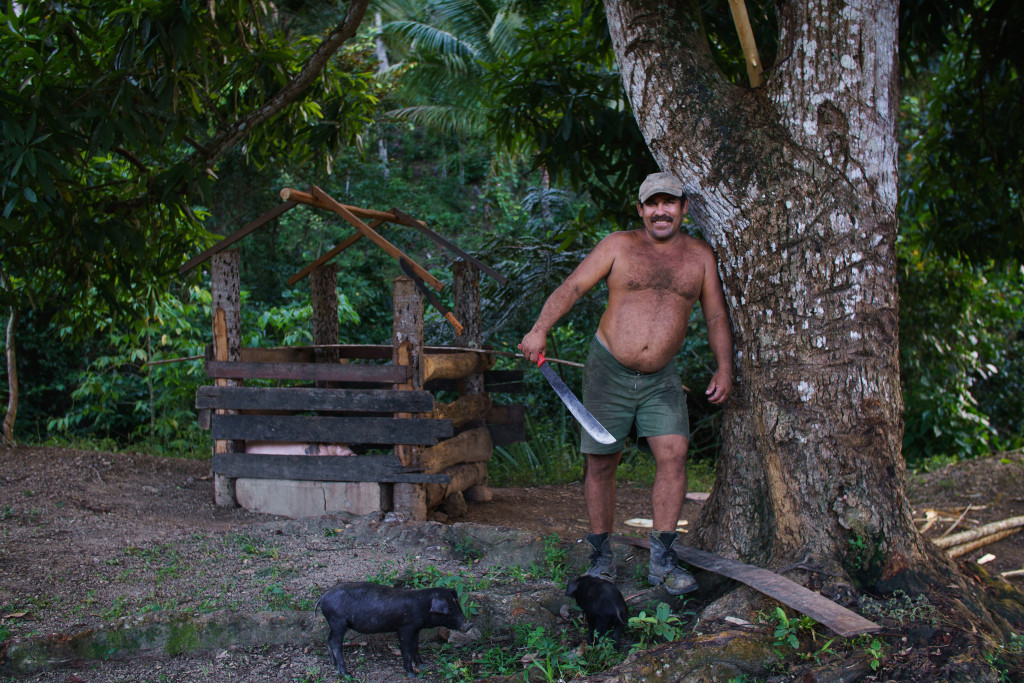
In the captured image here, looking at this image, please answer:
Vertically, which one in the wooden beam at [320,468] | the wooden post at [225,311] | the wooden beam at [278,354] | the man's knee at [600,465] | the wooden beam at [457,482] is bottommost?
the wooden beam at [457,482]

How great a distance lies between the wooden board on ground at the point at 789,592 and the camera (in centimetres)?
292

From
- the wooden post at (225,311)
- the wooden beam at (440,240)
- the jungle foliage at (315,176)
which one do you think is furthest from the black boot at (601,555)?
the wooden post at (225,311)

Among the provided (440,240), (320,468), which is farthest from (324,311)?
(320,468)

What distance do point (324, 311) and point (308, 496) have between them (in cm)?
221

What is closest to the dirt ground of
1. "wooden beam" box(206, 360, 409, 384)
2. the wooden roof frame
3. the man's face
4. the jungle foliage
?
"wooden beam" box(206, 360, 409, 384)

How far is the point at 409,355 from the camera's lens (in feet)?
17.3

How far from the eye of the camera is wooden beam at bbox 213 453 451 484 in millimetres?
5145

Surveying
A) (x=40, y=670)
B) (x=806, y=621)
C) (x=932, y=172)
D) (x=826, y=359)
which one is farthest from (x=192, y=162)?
(x=932, y=172)

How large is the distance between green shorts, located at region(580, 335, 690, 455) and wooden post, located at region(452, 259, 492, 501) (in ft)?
8.20

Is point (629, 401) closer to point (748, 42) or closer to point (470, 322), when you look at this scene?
point (748, 42)

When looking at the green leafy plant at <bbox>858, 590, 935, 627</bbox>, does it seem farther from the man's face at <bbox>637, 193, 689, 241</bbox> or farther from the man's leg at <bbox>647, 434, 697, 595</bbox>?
the man's face at <bbox>637, 193, 689, 241</bbox>

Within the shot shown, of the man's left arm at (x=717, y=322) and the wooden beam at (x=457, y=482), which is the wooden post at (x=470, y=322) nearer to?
the wooden beam at (x=457, y=482)

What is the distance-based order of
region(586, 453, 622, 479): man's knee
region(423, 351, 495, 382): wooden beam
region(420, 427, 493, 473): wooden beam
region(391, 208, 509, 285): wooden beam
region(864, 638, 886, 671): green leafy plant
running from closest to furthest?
1. region(864, 638, 886, 671): green leafy plant
2. region(586, 453, 622, 479): man's knee
3. region(420, 427, 493, 473): wooden beam
4. region(423, 351, 495, 382): wooden beam
5. region(391, 208, 509, 285): wooden beam

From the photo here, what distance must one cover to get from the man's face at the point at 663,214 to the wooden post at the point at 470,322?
266 centimetres
